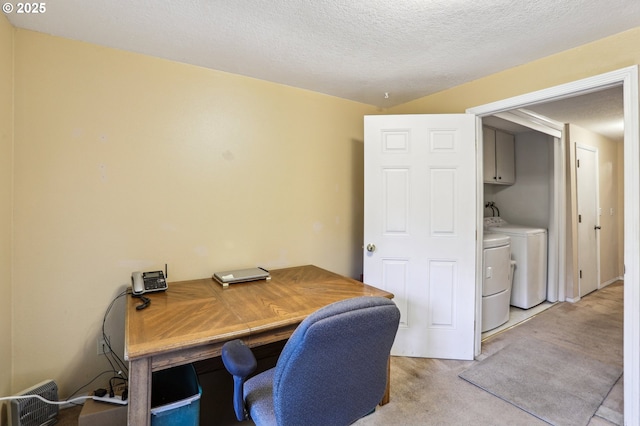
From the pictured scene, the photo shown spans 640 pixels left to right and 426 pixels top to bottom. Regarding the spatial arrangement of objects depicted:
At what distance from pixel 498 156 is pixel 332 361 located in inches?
159

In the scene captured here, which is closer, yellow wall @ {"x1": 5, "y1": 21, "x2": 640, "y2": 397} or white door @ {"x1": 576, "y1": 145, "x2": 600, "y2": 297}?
yellow wall @ {"x1": 5, "y1": 21, "x2": 640, "y2": 397}

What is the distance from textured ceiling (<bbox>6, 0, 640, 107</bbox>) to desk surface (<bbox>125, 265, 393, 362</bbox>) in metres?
1.60

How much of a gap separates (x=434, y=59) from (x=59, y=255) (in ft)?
9.20

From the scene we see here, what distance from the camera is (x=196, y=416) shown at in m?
1.44

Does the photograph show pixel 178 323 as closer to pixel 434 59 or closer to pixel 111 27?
pixel 111 27

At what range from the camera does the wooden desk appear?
1188mm

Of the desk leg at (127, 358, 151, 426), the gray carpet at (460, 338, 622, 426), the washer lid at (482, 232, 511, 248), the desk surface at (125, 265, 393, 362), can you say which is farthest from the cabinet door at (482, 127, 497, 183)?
the desk leg at (127, 358, 151, 426)

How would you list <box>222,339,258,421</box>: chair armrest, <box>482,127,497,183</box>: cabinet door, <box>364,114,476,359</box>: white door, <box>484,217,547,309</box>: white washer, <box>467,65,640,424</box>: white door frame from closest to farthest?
1. <box>222,339,258,421</box>: chair armrest
2. <box>467,65,640,424</box>: white door frame
3. <box>364,114,476,359</box>: white door
4. <box>484,217,547,309</box>: white washer
5. <box>482,127,497,183</box>: cabinet door

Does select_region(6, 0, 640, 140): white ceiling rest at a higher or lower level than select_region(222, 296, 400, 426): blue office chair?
higher

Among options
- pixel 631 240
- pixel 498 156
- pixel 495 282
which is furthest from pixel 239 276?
Answer: pixel 498 156

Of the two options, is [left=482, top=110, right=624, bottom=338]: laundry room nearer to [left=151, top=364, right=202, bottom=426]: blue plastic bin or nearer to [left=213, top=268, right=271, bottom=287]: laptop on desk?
[left=213, top=268, right=271, bottom=287]: laptop on desk

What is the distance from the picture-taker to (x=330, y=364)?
99 centimetres

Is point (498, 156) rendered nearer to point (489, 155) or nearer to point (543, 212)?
point (489, 155)

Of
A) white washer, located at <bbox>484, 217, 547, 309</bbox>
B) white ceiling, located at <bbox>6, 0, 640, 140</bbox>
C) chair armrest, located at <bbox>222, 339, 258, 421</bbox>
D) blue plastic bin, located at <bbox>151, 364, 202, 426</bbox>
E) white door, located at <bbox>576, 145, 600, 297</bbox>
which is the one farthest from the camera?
white door, located at <bbox>576, 145, 600, 297</bbox>
